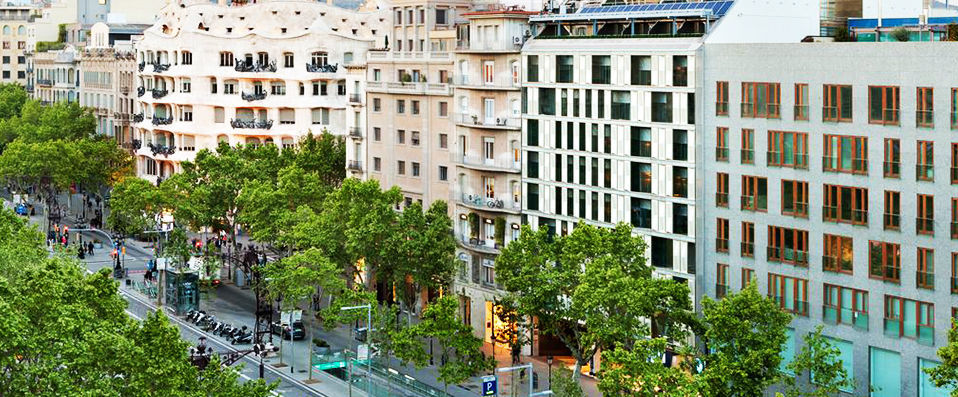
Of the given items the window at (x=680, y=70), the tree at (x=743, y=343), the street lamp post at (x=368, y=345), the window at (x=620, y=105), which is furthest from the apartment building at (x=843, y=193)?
the street lamp post at (x=368, y=345)

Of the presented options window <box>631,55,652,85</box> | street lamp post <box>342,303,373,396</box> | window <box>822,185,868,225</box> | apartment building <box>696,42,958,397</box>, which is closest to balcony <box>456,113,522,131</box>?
window <box>631,55,652,85</box>

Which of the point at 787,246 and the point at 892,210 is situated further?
the point at 787,246

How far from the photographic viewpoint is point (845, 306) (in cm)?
10369

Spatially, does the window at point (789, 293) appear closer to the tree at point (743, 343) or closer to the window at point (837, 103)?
the tree at point (743, 343)

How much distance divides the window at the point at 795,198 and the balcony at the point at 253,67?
3888 inches

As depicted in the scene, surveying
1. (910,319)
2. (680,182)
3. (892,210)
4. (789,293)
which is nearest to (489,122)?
(680,182)

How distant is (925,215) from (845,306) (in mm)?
7908

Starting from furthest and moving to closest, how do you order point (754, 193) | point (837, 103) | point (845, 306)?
point (754, 193) < point (837, 103) < point (845, 306)

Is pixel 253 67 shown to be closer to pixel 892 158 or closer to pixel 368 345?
pixel 368 345

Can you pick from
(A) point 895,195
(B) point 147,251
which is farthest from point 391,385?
(B) point 147,251

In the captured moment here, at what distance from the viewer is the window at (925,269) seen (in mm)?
98562

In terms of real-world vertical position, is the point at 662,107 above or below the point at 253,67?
below

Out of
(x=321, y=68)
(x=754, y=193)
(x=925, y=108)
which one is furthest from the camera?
(x=321, y=68)

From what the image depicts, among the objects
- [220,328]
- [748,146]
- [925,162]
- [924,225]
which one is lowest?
[220,328]
